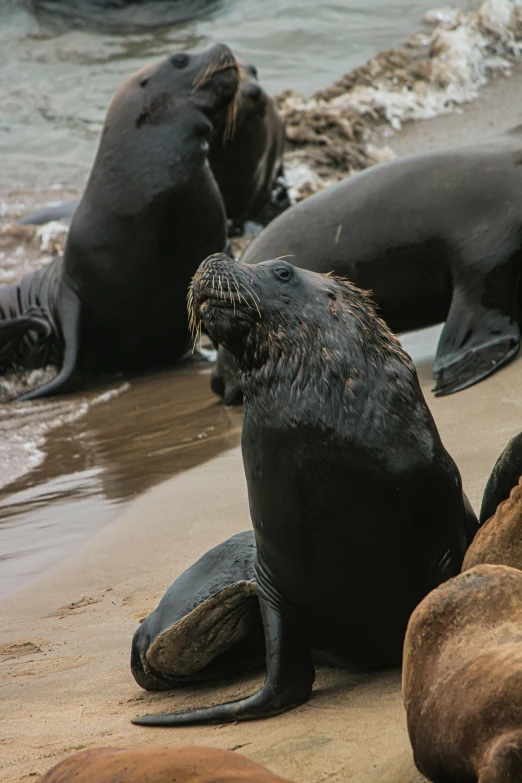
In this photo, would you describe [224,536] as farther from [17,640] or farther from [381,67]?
[381,67]

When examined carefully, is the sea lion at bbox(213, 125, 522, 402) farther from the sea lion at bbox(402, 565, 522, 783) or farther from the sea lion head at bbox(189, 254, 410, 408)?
the sea lion at bbox(402, 565, 522, 783)

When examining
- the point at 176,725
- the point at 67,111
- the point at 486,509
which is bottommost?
the point at 67,111

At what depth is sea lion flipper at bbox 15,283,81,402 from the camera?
8.59 m

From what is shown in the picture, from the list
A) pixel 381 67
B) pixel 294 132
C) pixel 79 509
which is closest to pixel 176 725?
pixel 79 509

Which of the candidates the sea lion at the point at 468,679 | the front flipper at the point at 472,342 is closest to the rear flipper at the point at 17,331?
the front flipper at the point at 472,342

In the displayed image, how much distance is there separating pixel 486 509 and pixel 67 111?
17.4m

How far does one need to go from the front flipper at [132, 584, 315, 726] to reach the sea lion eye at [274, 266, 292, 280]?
90cm

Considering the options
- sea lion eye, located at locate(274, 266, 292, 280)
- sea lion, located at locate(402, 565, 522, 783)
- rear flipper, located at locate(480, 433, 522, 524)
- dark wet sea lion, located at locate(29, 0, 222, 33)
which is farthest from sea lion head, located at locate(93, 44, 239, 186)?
dark wet sea lion, located at locate(29, 0, 222, 33)

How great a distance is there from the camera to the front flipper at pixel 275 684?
10.0ft

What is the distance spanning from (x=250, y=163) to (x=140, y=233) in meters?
3.63

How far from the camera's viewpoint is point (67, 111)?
19.6m

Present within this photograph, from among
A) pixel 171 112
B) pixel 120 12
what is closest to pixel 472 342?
pixel 171 112

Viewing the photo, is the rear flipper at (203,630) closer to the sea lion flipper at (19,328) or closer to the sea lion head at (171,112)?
the sea lion head at (171,112)

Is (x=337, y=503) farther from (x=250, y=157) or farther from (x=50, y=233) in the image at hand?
(x=50, y=233)
